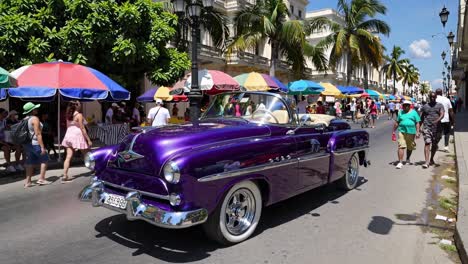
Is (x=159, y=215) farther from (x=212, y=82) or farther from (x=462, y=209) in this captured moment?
(x=212, y=82)

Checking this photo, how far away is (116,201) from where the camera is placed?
13.4 feet

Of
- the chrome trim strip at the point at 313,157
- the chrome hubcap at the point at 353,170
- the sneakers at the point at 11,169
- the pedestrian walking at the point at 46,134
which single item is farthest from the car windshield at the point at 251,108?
the pedestrian walking at the point at 46,134

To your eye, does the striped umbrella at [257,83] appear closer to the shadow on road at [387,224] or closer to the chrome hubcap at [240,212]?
the shadow on road at [387,224]

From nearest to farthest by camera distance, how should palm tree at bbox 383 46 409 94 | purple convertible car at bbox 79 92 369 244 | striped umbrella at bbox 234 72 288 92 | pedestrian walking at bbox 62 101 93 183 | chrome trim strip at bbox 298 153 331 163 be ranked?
1. purple convertible car at bbox 79 92 369 244
2. chrome trim strip at bbox 298 153 331 163
3. pedestrian walking at bbox 62 101 93 183
4. striped umbrella at bbox 234 72 288 92
5. palm tree at bbox 383 46 409 94

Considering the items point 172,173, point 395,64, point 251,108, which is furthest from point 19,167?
point 395,64

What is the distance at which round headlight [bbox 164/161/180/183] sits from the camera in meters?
3.64

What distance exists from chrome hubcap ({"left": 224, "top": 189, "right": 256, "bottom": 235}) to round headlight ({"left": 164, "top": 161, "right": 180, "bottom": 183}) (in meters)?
0.82

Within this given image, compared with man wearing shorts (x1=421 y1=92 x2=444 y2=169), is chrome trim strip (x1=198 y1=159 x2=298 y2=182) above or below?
below

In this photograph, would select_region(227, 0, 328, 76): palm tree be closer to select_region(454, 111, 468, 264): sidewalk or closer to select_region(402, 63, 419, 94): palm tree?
select_region(454, 111, 468, 264): sidewalk

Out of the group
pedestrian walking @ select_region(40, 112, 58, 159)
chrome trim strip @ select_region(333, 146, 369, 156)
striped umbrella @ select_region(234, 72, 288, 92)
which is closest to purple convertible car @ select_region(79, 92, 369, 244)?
chrome trim strip @ select_region(333, 146, 369, 156)

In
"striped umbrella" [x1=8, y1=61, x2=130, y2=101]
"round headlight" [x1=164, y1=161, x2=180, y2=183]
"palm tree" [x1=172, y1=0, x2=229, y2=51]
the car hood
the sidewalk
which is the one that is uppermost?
"palm tree" [x1=172, y1=0, x2=229, y2=51]

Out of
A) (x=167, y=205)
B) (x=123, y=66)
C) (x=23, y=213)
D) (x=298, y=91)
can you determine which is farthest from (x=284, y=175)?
(x=298, y=91)

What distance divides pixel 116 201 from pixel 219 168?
1187mm

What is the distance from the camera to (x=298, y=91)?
62.3 feet
